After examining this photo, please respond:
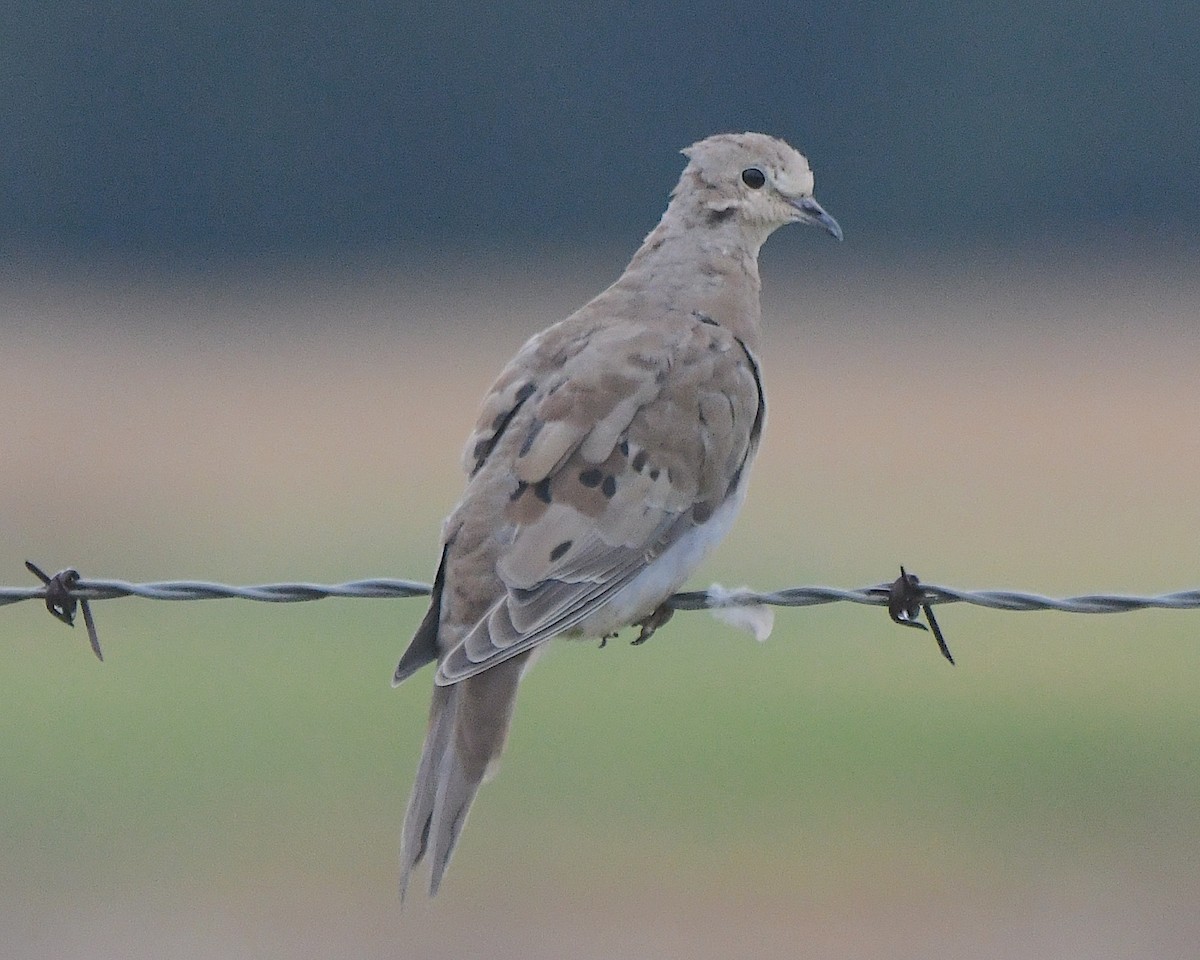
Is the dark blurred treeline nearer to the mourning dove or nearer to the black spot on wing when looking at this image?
the mourning dove

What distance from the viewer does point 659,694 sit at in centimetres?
1173

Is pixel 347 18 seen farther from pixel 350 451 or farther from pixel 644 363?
pixel 644 363

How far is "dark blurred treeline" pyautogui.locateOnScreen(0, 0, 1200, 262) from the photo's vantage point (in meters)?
26.1

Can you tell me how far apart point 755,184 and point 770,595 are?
5.69ft

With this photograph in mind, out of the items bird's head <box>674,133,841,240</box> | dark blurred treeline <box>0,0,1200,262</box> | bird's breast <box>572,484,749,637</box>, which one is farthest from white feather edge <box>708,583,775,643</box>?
dark blurred treeline <box>0,0,1200,262</box>

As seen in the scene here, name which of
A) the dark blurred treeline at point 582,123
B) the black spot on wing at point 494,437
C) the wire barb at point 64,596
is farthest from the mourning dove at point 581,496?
the dark blurred treeline at point 582,123

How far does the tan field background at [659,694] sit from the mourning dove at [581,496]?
3.51m

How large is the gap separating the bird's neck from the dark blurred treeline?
19.7 m

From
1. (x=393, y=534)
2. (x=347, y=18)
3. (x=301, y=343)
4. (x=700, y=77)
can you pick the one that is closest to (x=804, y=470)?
(x=393, y=534)

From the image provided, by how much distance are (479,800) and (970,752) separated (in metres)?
2.35

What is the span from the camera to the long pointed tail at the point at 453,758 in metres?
4.45

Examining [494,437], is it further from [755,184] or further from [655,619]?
[755,184]

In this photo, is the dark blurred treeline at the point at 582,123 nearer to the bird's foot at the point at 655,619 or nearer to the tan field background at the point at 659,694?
the tan field background at the point at 659,694

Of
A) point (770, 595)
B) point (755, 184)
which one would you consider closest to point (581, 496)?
point (770, 595)
